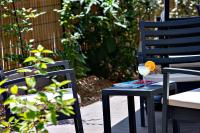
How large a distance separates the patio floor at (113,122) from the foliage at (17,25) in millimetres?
1044

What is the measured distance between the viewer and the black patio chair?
5.03 metres

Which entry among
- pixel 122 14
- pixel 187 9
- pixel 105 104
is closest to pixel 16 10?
pixel 122 14

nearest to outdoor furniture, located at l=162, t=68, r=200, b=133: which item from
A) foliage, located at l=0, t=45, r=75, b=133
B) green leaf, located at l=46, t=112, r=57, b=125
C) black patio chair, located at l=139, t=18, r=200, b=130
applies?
foliage, located at l=0, t=45, r=75, b=133

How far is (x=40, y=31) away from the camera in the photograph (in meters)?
6.99

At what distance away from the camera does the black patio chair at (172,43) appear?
16.5 feet

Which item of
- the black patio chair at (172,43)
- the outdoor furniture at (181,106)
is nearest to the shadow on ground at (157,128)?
the black patio chair at (172,43)

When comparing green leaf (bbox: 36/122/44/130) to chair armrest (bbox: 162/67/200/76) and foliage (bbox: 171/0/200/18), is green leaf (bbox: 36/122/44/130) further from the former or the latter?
foliage (bbox: 171/0/200/18)

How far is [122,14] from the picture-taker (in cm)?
763

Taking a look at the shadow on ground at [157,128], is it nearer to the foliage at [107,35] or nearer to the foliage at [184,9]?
the foliage at [107,35]

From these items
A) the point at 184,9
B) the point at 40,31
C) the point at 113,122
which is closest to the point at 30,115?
the point at 113,122

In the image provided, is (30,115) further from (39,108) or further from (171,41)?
(171,41)

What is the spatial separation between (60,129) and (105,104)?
139 centimetres

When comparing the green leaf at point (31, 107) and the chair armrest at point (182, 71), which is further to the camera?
the chair armrest at point (182, 71)

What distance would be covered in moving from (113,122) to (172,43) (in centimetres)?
105
